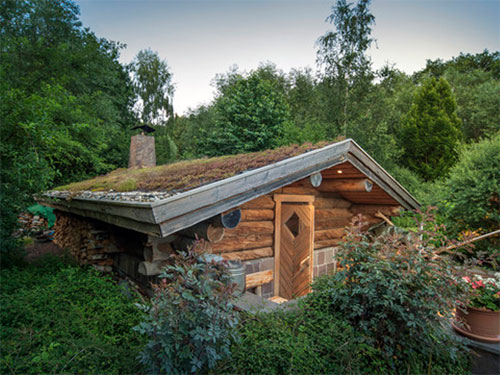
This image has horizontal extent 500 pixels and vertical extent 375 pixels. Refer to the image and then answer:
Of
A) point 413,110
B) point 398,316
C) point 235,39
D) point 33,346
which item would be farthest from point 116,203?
point 413,110

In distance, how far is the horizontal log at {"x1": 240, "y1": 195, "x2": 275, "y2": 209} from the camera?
16.1 feet

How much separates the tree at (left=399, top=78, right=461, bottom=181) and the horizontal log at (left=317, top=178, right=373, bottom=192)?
41.4 feet

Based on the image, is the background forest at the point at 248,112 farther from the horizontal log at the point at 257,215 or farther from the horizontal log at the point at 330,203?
the horizontal log at the point at 330,203

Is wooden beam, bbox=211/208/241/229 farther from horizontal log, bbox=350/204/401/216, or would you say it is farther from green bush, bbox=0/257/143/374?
horizontal log, bbox=350/204/401/216

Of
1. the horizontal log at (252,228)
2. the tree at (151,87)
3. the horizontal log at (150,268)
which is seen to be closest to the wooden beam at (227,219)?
the horizontal log at (150,268)

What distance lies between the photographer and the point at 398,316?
276cm

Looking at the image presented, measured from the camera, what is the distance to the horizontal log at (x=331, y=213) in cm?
617

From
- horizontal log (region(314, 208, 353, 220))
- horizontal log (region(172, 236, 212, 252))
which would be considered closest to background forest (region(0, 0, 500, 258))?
horizontal log (region(172, 236, 212, 252))

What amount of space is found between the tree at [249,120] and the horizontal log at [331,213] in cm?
1049

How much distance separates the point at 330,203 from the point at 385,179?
4.29 feet

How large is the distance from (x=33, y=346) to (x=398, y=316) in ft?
11.1

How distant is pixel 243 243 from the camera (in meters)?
4.80

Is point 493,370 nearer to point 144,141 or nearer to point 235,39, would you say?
point 235,39

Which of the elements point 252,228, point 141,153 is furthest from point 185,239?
point 141,153
